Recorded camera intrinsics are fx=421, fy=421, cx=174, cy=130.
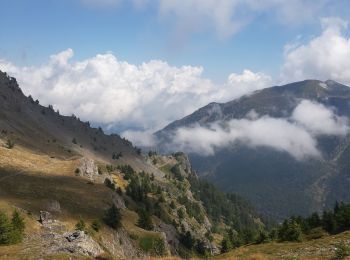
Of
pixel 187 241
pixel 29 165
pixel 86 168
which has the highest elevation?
pixel 29 165

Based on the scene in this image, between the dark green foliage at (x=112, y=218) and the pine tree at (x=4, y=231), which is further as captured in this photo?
the dark green foliage at (x=112, y=218)

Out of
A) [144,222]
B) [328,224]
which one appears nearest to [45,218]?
[144,222]

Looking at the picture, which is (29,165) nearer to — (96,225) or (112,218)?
(112,218)

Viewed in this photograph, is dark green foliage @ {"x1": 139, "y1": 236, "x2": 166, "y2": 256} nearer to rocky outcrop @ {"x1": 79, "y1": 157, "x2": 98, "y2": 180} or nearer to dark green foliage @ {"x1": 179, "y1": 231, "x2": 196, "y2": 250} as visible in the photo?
rocky outcrop @ {"x1": 79, "y1": 157, "x2": 98, "y2": 180}

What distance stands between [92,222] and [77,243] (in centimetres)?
6654

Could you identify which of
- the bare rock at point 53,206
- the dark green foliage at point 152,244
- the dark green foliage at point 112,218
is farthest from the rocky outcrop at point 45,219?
the dark green foliage at point 152,244

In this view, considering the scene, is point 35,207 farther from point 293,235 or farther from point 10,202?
point 293,235

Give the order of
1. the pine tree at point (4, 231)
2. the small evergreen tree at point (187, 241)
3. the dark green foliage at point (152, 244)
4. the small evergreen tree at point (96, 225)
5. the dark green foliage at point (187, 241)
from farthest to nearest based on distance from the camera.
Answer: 1. the small evergreen tree at point (187, 241)
2. the dark green foliage at point (187, 241)
3. the small evergreen tree at point (96, 225)
4. the dark green foliage at point (152, 244)
5. the pine tree at point (4, 231)

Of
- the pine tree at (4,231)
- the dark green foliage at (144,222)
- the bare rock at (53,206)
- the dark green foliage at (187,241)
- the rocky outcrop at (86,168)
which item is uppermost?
the rocky outcrop at (86,168)

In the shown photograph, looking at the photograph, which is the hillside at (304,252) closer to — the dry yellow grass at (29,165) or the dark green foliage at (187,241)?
the dry yellow grass at (29,165)

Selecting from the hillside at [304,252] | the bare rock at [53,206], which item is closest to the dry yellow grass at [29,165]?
the bare rock at [53,206]

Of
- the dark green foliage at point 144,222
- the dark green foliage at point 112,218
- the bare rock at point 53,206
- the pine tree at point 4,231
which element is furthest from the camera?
the dark green foliage at point 144,222

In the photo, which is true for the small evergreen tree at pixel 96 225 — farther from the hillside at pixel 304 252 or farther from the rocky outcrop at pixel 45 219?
the hillside at pixel 304 252

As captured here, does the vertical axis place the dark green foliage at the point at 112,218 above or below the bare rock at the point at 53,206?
below
